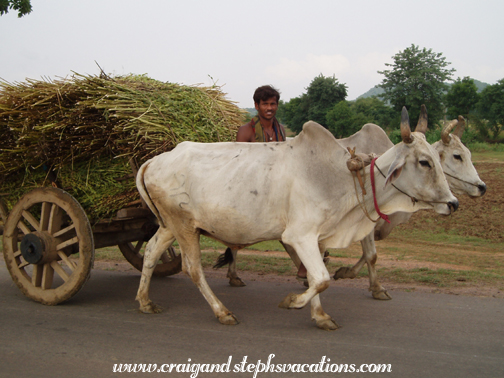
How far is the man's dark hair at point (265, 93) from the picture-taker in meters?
5.34

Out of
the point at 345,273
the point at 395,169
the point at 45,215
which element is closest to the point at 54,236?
the point at 45,215

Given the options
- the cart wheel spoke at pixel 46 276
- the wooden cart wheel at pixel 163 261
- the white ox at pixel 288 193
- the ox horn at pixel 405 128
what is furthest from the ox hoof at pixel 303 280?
the cart wheel spoke at pixel 46 276

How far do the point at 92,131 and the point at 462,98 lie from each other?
36.4m

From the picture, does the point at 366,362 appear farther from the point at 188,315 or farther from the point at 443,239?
the point at 443,239

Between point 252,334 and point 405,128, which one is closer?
point 405,128

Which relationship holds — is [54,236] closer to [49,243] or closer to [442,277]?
[49,243]

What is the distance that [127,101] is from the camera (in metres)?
4.78

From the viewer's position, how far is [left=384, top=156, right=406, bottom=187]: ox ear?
3.77 meters

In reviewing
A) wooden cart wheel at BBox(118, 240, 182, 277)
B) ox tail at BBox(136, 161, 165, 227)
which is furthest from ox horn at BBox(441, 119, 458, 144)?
wooden cart wheel at BBox(118, 240, 182, 277)

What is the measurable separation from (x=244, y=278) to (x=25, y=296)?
8.31 ft

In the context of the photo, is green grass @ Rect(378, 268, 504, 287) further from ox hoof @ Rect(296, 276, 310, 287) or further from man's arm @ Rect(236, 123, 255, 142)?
man's arm @ Rect(236, 123, 255, 142)

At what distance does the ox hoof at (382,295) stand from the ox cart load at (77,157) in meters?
2.30

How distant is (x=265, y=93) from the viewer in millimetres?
5348

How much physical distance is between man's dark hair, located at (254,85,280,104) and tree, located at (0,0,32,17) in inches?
314
